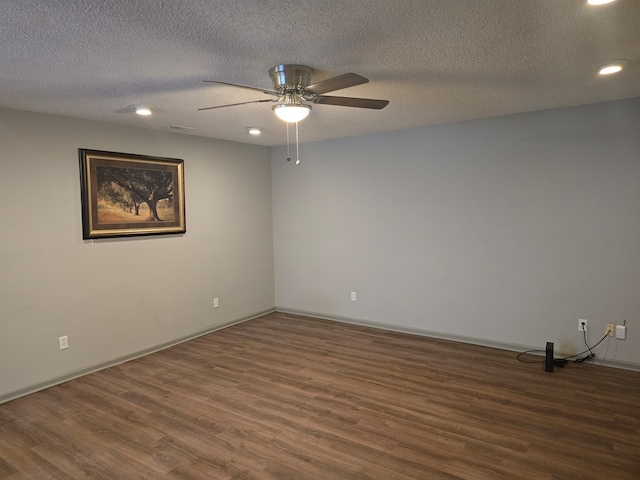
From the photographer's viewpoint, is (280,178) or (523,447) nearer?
(523,447)

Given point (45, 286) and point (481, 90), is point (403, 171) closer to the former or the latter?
point (481, 90)

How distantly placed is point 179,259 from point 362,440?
282 centimetres

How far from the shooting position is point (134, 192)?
12.7 feet

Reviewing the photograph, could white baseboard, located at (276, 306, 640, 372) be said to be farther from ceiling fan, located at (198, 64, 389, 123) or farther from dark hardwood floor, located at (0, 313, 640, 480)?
ceiling fan, located at (198, 64, 389, 123)

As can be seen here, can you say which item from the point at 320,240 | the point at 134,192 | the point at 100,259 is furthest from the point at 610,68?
the point at 100,259

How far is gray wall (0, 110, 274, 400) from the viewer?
3109mm

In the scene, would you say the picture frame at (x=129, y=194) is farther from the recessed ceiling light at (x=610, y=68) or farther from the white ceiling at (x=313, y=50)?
the recessed ceiling light at (x=610, y=68)

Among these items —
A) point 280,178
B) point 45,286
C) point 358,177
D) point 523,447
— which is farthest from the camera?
point 280,178

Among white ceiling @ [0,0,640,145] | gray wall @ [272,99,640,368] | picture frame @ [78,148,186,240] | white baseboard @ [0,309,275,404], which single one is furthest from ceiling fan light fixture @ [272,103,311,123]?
white baseboard @ [0,309,275,404]

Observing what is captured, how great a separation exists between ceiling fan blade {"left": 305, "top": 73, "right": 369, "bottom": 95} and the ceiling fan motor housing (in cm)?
12

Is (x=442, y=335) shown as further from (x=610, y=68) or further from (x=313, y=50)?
(x=313, y=50)

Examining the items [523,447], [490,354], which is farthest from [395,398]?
[490,354]

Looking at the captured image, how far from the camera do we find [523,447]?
7.68 ft

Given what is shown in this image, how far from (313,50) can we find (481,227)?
2704mm
